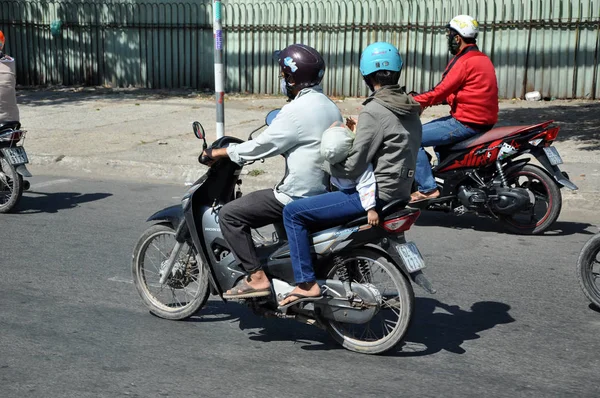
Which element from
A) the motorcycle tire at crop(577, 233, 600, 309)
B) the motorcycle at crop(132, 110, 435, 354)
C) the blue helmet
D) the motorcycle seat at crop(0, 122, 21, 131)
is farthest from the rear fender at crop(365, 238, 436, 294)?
the motorcycle seat at crop(0, 122, 21, 131)

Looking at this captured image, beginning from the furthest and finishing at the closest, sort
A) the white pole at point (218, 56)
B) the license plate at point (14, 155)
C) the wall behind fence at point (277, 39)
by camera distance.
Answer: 1. the wall behind fence at point (277, 39)
2. the white pole at point (218, 56)
3. the license plate at point (14, 155)

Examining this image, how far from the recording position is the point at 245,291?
5.37 meters

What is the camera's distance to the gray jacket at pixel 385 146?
16.6ft

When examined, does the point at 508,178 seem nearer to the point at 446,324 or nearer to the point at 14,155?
the point at 446,324

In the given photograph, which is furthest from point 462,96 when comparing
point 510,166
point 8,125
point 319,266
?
point 8,125

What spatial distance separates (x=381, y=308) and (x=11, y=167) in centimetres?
540

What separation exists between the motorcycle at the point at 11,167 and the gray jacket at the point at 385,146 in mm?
5064

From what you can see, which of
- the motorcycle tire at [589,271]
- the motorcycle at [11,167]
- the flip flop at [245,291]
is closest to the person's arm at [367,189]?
the flip flop at [245,291]

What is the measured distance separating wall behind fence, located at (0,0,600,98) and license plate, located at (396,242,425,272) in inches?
452

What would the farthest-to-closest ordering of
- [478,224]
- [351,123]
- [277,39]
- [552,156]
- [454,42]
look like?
[277,39] → [478,224] → [454,42] → [552,156] → [351,123]

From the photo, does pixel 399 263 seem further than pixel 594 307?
No

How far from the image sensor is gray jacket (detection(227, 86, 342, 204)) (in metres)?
5.15

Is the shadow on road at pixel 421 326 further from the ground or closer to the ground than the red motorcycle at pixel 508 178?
closer to the ground

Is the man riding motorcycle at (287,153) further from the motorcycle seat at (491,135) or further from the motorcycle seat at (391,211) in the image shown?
the motorcycle seat at (491,135)
